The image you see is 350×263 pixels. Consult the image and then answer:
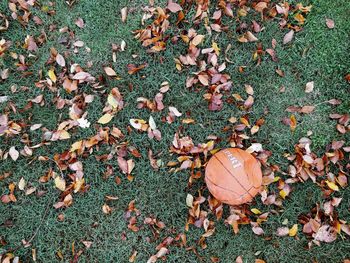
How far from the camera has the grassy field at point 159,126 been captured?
3482 millimetres

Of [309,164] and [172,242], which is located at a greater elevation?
[309,164]

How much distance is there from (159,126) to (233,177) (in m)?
0.94

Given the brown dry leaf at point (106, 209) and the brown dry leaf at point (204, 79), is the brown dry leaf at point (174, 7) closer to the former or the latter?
the brown dry leaf at point (204, 79)

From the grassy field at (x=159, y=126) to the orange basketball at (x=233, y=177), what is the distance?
1.41 feet

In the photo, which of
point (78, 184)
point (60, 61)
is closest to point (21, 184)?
point (78, 184)

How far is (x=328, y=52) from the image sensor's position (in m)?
3.74

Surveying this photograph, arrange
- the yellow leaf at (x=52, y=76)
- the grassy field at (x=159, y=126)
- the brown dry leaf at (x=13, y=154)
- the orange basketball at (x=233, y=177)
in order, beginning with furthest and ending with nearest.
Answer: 1. the yellow leaf at (x=52, y=76)
2. the brown dry leaf at (x=13, y=154)
3. the grassy field at (x=159, y=126)
4. the orange basketball at (x=233, y=177)

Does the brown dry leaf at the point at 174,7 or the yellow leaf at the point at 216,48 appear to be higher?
the brown dry leaf at the point at 174,7

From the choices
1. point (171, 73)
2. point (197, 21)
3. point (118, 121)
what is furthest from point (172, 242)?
point (197, 21)

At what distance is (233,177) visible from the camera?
3.07m

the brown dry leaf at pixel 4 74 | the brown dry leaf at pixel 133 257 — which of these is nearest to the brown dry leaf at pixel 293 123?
the brown dry leaf at pixel 133 257

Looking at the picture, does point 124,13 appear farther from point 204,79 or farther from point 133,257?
point 133,257

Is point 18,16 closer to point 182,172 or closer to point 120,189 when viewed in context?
point 120,189

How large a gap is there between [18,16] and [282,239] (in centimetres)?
322
